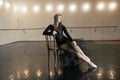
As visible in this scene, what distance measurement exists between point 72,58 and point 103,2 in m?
7.75

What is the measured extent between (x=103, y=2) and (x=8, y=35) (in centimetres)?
576

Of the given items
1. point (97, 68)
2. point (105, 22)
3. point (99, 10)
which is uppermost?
point (99, 10)

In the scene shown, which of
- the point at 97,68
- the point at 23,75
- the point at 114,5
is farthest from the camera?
the point at 114,5

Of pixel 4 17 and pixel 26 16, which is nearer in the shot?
pixel 4 17

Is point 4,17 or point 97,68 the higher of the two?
point 4,17

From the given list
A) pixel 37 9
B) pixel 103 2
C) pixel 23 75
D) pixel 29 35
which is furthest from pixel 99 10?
pixel 23 75

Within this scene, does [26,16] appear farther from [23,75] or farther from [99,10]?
[23,75]

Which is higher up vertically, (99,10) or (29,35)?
(99,10)

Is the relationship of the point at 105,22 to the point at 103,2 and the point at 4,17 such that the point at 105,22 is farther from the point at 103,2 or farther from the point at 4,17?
the point at 4,17

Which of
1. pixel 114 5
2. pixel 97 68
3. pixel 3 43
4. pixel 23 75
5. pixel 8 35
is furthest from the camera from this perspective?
pixel 114 5

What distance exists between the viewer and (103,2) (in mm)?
11125

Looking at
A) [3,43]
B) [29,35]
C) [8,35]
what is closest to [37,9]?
[29,35]

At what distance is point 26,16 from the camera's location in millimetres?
11617

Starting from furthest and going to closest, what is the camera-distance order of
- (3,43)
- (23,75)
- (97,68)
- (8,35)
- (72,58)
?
(8,35) < (3,43) < (72,58) < (97,68) < (23,75)
